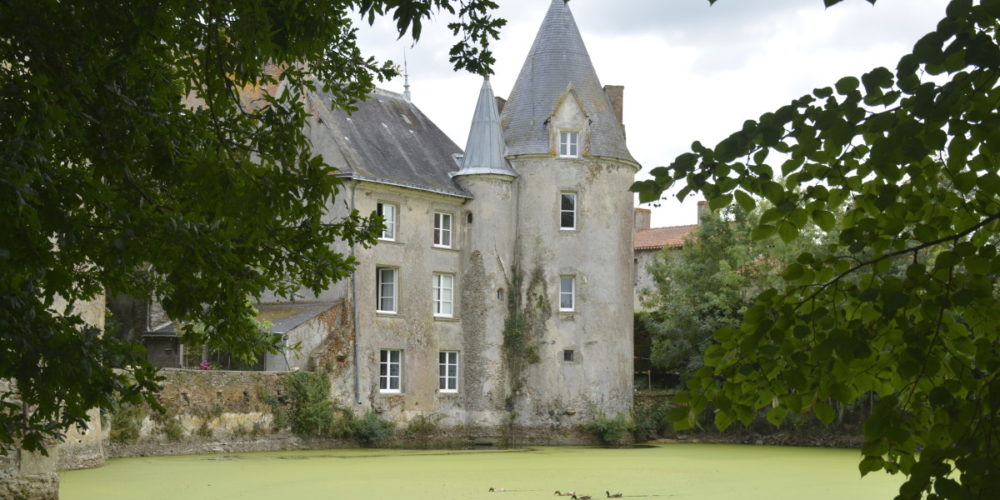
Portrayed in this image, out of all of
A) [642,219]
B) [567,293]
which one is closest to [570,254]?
[567,293]

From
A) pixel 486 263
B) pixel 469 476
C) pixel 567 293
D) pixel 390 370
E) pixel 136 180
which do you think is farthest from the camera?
pixel 567 293

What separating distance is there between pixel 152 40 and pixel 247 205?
1778mm

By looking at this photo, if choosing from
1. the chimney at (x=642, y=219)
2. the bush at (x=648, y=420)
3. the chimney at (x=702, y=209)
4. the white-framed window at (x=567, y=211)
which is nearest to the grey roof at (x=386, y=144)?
the white-framed window at (x=567, y=211)

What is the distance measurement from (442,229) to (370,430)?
6.89 meters

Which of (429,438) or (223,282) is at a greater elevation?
(223,282)

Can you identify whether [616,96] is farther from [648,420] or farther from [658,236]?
[658,236]

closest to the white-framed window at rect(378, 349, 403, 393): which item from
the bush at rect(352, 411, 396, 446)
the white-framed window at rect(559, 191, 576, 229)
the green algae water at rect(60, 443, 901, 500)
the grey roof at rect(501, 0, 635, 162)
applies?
the bush at rect(352, 411, 396, 446)

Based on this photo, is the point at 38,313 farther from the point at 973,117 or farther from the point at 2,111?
the point at 973,117

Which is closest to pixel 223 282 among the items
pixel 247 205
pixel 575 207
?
pixel 247 205

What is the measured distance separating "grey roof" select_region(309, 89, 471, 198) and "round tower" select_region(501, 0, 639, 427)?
8.06 feet

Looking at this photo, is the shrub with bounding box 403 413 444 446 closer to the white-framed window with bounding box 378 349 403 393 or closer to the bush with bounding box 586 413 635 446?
the white-framed window with bounding box 378 349 403 393

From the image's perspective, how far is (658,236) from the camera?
209 ft

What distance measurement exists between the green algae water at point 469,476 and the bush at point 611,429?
3.83 meters

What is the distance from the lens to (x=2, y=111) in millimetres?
7359
